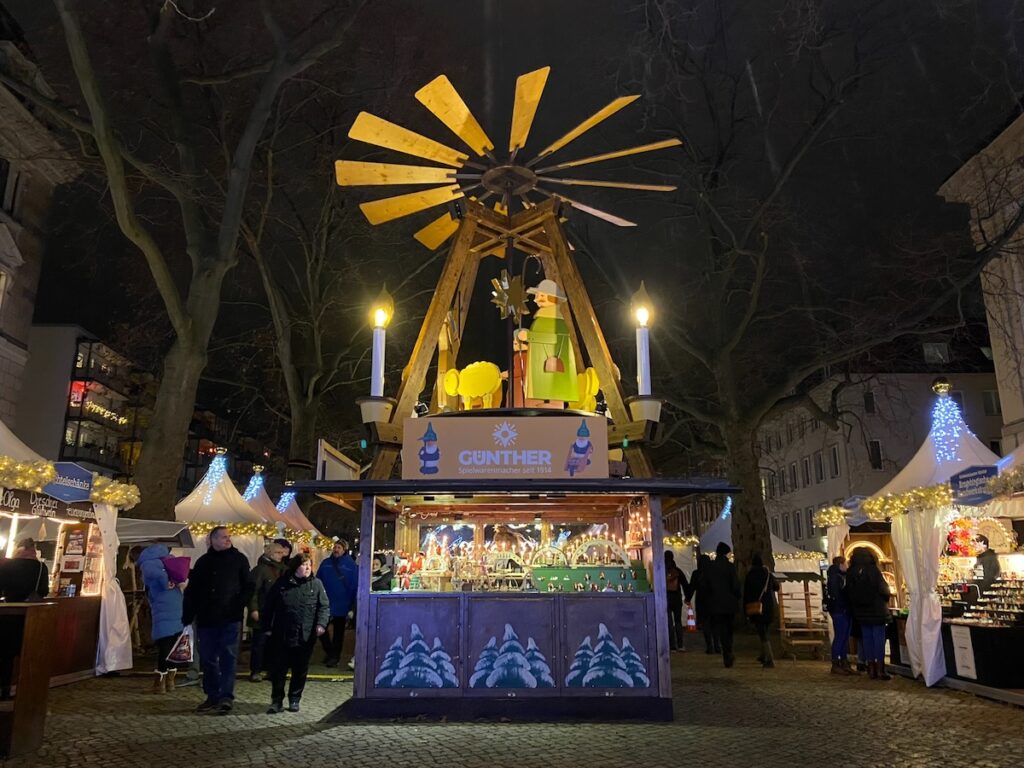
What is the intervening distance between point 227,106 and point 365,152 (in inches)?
148

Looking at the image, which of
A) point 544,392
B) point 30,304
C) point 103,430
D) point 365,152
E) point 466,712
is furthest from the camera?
point 103,430

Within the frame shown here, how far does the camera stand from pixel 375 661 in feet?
25.5

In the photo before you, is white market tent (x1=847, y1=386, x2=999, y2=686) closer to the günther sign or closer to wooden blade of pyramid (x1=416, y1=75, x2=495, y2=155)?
the günther sign

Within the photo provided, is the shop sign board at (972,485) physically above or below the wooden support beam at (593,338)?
below

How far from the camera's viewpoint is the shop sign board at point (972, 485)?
33.5ft

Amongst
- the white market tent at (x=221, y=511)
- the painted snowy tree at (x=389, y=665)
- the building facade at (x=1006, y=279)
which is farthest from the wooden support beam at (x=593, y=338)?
the building facade at (x=1006, y=279)

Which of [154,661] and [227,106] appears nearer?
[154,661]

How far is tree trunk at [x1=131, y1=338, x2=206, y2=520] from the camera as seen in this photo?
1305 centimetres

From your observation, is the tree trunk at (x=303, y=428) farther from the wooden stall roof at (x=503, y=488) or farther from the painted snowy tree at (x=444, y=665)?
the painted snowy tree at (x=444, y=665)

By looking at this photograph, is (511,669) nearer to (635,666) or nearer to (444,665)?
(444,665)

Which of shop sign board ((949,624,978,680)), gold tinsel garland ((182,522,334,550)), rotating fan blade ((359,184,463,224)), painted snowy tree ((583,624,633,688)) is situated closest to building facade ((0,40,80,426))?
gold tinsel garland ((182,522,334,550))

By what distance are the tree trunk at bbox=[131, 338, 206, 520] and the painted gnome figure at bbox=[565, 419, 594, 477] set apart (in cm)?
810

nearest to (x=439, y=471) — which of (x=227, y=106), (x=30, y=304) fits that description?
(x=227, y=106)

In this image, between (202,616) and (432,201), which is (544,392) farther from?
(202,616)
